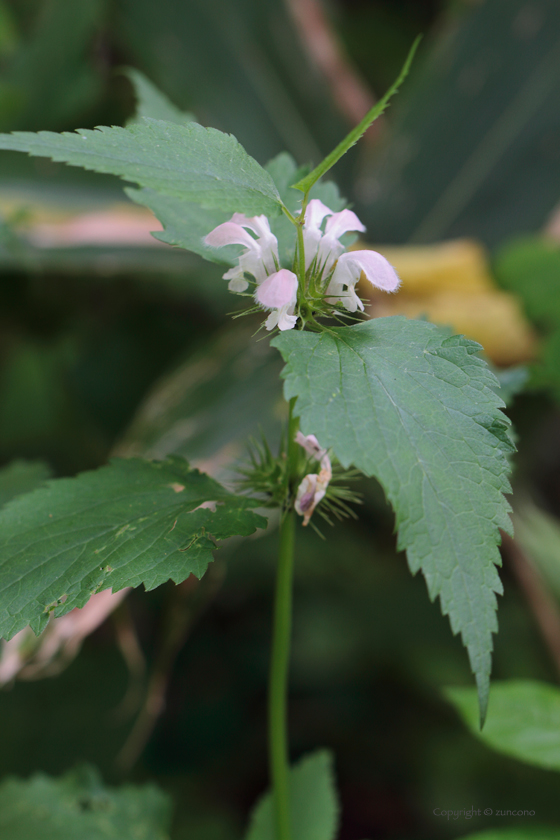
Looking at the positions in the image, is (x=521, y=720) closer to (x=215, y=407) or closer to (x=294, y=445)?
(x=294, y=445)

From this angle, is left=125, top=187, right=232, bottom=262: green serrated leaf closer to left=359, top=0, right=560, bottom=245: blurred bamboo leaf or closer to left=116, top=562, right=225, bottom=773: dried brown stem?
left=116, top=562, right=225, bottom=773: dried brown stem

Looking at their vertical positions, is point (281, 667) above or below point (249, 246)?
below

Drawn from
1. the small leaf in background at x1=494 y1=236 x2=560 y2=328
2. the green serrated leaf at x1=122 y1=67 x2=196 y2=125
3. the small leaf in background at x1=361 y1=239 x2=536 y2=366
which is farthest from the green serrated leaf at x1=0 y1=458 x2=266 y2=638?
the small leaf in background at x1=494 y1=236 x2=560 y2=328

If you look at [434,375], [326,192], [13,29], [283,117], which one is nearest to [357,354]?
[434,375]

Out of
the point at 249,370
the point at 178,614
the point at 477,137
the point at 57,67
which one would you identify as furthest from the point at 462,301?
the point at 57,67

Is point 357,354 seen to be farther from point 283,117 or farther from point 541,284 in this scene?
point 283,117

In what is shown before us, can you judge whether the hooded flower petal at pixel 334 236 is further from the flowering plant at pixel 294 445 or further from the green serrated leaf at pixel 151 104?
the green serrated leaf at pixel 151 104

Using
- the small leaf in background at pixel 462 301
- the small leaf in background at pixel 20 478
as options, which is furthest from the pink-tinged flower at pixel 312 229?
the small leaf in background at pixel 462 301
